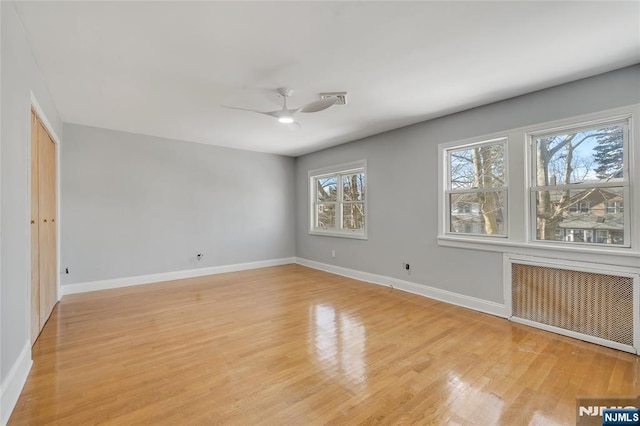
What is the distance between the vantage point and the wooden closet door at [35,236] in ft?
8.56

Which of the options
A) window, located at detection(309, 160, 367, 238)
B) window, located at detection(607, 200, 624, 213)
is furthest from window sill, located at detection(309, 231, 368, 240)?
window, located at detection(607, 200, 624, 213)

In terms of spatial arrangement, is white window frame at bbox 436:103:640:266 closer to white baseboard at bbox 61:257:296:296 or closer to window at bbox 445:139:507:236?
window at bbox 445:139:507:236

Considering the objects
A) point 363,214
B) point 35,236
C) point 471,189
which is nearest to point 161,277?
point 35,236

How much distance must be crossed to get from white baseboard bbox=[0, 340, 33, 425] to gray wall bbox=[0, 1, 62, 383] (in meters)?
0.05

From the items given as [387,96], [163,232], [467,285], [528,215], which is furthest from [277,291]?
[528,215]

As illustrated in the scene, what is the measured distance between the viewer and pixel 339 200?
226 inches

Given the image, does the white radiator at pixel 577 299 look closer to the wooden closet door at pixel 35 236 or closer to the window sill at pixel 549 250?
the window sill at pixel 549 250

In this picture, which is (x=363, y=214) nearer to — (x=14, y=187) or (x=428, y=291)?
(x=428, y=291)

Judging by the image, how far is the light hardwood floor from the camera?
175 centimetres

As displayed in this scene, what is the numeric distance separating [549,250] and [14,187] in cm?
461

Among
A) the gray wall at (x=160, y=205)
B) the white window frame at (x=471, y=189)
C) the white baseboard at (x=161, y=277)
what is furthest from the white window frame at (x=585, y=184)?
the white baseboard at (x=161, y=277)

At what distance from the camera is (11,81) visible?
189 centimetres

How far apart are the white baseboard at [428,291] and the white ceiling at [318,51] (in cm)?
242

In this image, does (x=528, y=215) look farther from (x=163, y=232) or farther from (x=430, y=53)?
(x=163, y=232)
